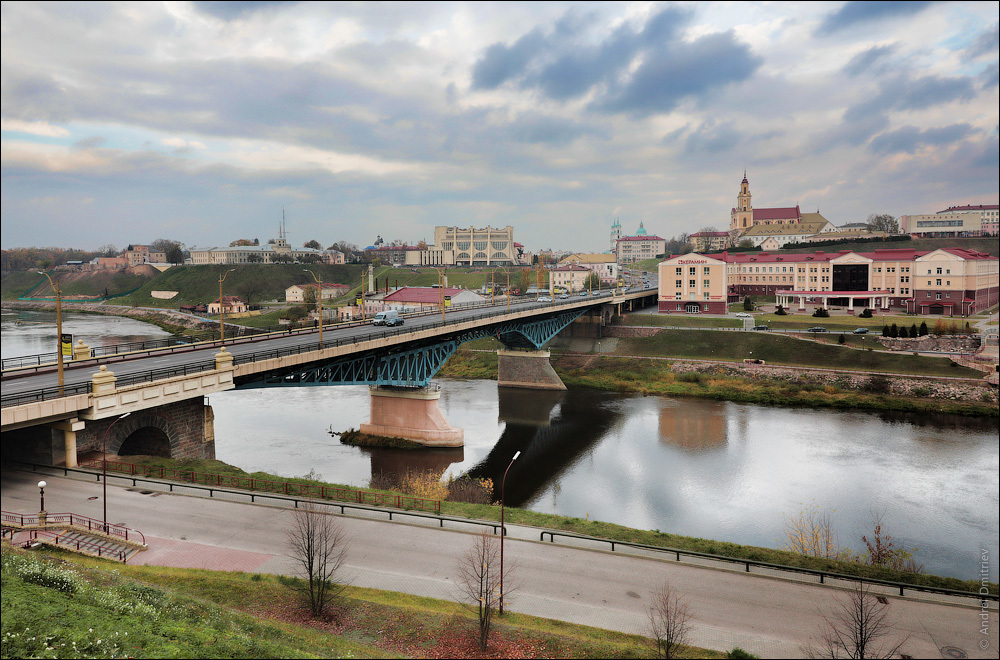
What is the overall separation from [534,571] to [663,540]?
7130 millimetres

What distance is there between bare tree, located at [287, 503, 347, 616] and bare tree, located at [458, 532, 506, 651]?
3568 mm

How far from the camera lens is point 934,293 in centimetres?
7656

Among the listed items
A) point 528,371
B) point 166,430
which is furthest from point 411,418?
point 528,371

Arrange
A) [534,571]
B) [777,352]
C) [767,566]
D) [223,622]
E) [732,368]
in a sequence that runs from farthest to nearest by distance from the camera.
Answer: [777,352], [732,368], [767,566], [534,571], [223,622]

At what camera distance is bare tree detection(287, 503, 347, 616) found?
15586mm

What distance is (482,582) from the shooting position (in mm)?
16250

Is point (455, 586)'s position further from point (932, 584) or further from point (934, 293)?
point (934, 293)

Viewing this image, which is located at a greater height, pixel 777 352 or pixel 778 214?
pixel 778 214

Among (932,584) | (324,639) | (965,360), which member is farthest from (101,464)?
(965,360)

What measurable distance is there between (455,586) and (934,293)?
8399 centimetres

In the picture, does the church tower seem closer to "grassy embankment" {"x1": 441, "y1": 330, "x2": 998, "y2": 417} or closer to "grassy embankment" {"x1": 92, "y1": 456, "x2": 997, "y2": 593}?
"grassy embankment" {"x1": 441, "y1": 330, "x2": 998, "y2": 417}

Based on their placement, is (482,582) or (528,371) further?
(528,371)

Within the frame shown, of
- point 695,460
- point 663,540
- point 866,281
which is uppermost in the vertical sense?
point 866,281

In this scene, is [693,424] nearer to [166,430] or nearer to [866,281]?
[166,430]
